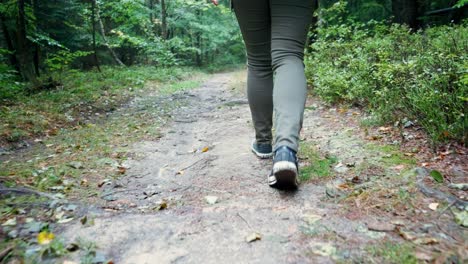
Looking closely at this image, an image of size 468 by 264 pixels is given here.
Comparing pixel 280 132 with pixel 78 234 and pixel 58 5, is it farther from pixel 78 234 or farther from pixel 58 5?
pixel 58 5

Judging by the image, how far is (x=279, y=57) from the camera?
2.19 m

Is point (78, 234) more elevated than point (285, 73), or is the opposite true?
point (285, 73)

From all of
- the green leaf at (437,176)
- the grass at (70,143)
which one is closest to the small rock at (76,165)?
the grass at (70,143)

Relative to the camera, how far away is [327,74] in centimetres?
516

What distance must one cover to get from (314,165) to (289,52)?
2.66 ft

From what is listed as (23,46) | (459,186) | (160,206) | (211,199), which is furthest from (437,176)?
(23,46)

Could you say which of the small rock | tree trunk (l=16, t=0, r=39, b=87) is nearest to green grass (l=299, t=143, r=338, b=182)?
the small rock

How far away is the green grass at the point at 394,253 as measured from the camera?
1224 mm

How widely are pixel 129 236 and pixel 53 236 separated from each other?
0.32m

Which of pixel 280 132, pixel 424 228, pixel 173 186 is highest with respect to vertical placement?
pixel 280 132

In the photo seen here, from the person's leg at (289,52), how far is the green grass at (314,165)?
1.22 feet

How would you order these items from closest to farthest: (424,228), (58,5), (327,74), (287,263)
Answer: (287,263) → (424,228) → (327,74) → (58,5)

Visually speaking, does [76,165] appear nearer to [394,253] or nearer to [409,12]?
[394,253]

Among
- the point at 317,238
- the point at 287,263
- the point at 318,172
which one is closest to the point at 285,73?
the point at 318,172
